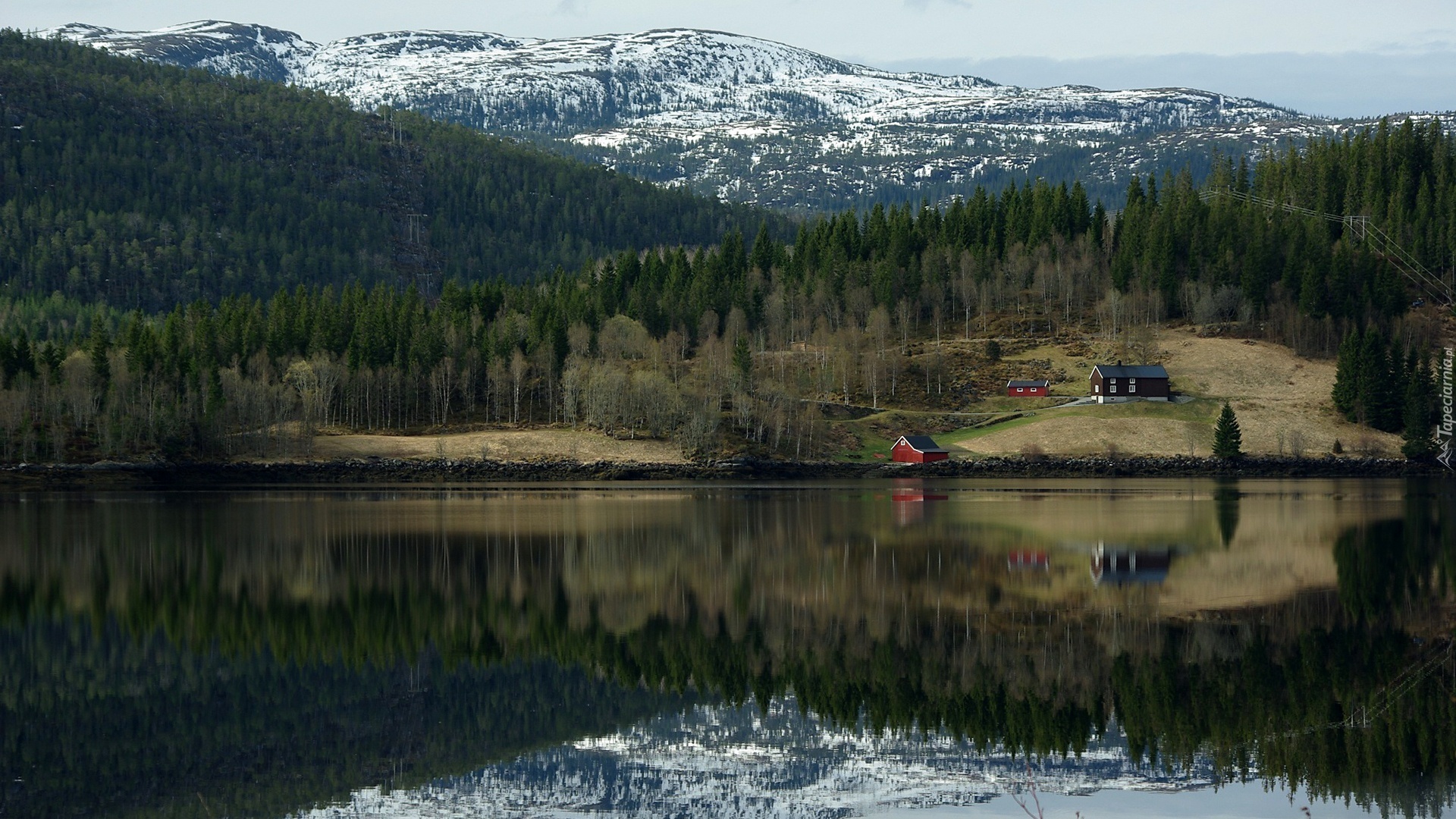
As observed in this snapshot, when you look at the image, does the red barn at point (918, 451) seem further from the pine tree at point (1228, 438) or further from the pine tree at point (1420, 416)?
the pine tree at point (1420, 416)

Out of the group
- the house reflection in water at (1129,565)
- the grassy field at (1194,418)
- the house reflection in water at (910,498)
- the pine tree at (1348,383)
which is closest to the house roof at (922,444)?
the grassy field at (1194,418)

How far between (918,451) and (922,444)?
120 cm

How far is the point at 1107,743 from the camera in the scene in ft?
80.6

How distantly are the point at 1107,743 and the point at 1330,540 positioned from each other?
33.5 m

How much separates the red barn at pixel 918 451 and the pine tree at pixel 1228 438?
20.5 meters

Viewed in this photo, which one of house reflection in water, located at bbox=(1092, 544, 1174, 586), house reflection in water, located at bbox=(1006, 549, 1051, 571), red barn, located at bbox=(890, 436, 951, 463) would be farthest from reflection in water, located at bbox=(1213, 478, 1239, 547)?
red barn, located at bbox=(890, 436, 951, 463)

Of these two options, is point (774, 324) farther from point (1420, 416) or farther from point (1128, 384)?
point (1420, 416)

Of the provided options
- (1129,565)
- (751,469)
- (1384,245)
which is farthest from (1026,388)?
(1129,565)

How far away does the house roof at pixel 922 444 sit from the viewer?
4592 inches

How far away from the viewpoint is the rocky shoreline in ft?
364

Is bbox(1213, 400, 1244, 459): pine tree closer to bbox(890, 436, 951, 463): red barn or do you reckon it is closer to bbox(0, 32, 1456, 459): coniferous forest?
bbox(0, 32, 1456, 459): coniferous forest

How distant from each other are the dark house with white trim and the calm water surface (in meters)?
71.8

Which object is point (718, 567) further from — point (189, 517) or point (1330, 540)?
point (189, 517)

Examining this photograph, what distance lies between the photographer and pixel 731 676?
30.2 metres
